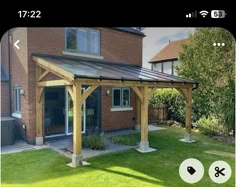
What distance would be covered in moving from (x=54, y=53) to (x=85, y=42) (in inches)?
45.7

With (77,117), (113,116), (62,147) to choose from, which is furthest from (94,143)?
(113,116)

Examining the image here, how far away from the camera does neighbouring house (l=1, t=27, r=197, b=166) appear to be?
17.1ft

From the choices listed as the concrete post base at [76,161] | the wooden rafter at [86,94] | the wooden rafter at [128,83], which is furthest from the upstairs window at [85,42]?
the concrete post base at [76,161]

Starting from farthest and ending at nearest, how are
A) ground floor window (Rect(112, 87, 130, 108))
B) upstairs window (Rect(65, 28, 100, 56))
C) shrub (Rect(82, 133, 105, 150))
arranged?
ground floor window (Rect(112, 87, 130, 108)) < upstairs window (Rect(65, 28, 100, 56)) < shrub (Rect(82, 133, 105, 150))

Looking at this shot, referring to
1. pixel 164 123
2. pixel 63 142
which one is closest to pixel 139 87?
pixel 63 142

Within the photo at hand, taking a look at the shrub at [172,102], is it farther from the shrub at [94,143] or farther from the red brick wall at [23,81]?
the red brick wall at [23,81]

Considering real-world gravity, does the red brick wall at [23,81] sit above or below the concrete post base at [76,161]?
above

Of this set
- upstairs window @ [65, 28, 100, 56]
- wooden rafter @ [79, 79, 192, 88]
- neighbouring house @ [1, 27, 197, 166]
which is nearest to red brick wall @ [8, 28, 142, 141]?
neighbouring house @ [1, 27, 197, 166]

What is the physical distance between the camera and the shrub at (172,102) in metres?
9.32

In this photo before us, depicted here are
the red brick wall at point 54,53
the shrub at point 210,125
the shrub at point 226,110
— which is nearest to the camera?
the red brick wall at point 54,53
